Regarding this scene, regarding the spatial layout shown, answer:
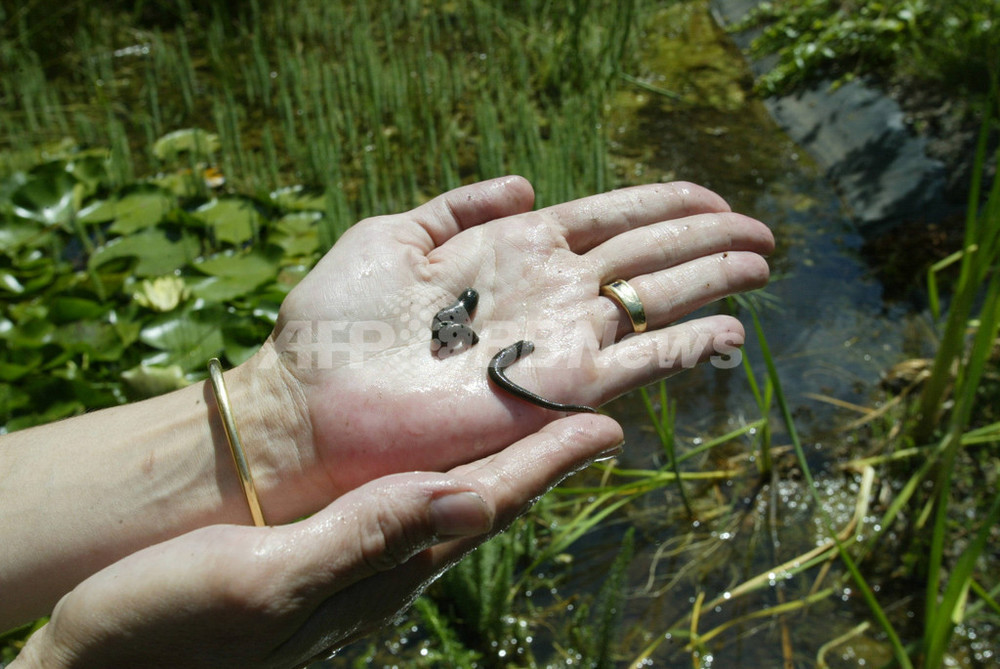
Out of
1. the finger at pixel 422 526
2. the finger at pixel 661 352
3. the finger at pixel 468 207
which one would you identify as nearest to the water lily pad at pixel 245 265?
the finger at pixel 468 207

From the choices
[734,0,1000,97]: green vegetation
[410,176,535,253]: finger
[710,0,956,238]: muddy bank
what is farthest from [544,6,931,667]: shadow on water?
[410,176,535,253]: finger

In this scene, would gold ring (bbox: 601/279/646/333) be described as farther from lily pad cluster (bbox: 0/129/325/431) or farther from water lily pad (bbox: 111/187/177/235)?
water lily pad (bbox: 111/187/177/235)

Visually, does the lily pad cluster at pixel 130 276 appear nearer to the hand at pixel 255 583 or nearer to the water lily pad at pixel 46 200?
the water lily pad at pixel 46 200

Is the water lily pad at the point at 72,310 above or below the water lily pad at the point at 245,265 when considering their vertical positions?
below

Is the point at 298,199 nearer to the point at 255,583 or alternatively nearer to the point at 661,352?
the point at 661,352

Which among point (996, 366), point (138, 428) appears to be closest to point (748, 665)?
point (996, 366)

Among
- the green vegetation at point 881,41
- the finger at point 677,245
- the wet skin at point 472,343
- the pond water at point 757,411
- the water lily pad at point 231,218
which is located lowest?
the pond water at point 757,411
